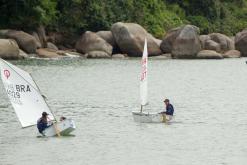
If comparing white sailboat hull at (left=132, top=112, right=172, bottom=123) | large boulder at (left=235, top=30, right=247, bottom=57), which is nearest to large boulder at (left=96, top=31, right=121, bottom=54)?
large boulder at (left=235, top=30, right=247, bottom=57)

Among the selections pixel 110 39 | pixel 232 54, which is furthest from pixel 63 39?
pixel 232 54

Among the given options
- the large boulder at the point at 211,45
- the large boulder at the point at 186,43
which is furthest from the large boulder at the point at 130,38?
the large boulder at the point at 211,45

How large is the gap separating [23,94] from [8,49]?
4382cm

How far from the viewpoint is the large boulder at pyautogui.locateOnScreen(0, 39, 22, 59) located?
8231 centimetres

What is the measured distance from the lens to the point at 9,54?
82562 mm

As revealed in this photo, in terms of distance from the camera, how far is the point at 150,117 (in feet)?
147

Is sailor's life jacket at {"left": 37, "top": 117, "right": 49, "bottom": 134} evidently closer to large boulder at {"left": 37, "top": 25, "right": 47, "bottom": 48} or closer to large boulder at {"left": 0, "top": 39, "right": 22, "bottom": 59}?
large boulder at {"left": 0, "top": 39, "right": 22, "bottom": 59}

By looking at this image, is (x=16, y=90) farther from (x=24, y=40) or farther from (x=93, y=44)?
(x=93, y=44)

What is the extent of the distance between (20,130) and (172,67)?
4559 centimetres

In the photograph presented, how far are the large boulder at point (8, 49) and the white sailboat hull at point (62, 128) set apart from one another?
44.0 m

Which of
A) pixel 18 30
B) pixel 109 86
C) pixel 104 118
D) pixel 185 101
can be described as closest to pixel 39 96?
pixel 104 118

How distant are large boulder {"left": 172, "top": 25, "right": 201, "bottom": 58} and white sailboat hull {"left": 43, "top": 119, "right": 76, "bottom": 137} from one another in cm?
5722

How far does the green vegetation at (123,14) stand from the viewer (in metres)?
92.8

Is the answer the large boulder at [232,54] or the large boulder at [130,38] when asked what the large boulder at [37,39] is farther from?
the large boulder at [232,54]
